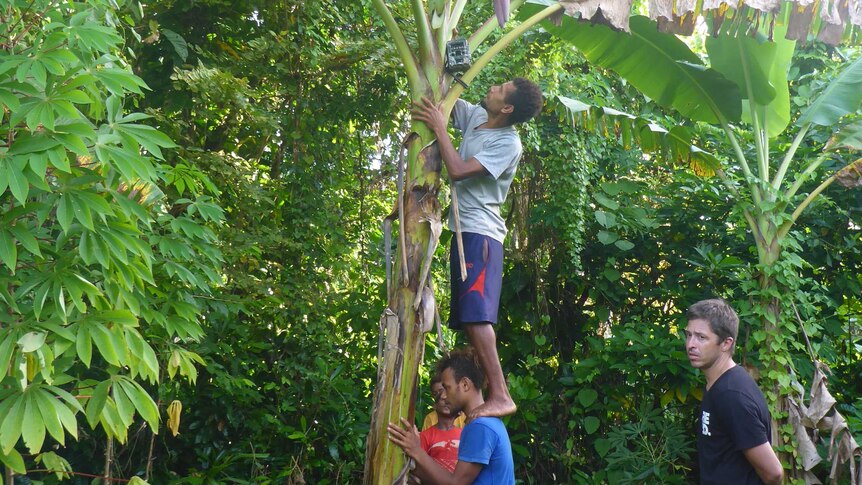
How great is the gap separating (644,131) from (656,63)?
44 cm

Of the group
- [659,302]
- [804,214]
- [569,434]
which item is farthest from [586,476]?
[804,214]

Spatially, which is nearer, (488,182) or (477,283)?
(477,283)

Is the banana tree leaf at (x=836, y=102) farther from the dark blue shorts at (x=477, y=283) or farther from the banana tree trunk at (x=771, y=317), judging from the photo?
the dark blue shorts at (x=477, y=283)

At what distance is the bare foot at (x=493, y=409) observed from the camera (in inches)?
129

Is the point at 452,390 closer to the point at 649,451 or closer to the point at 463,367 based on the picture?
the point at 463,367

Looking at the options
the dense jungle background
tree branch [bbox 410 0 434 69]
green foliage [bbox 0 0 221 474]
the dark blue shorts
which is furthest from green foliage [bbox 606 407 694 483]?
green foliage [bbox 0 0 221 474]

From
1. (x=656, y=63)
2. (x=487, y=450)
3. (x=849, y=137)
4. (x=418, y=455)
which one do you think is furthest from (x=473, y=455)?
(x=849, y=137)

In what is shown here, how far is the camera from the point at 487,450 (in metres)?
3.02

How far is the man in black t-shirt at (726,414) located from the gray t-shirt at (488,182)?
0.90m

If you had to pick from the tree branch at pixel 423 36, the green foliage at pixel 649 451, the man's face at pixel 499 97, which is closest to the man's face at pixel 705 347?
the man's face at pixel 499 97

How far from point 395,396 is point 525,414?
2880 mm

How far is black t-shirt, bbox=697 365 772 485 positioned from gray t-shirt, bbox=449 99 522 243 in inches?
42.3

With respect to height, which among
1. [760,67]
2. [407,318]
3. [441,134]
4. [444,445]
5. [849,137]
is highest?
[760,67]

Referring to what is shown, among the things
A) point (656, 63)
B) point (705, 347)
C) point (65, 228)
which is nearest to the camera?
point (65, 228)
